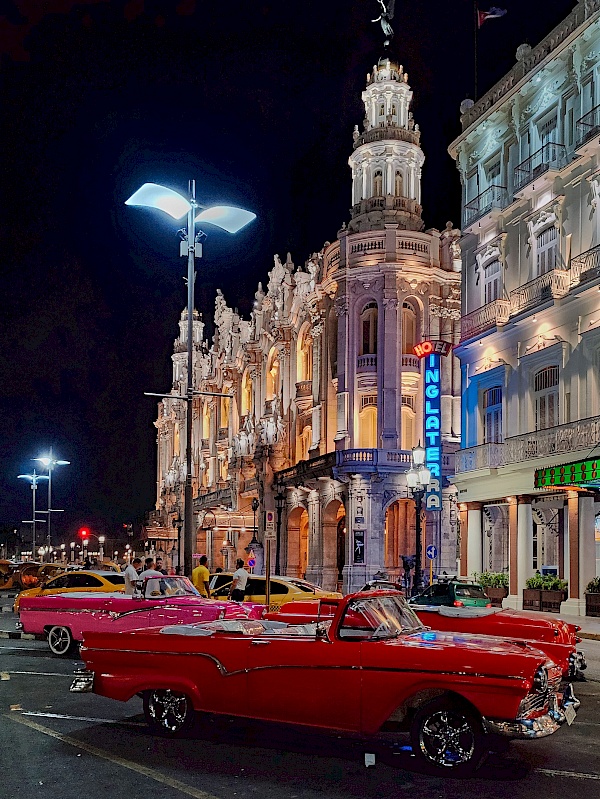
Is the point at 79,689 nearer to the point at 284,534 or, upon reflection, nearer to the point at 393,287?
the point at 393,287

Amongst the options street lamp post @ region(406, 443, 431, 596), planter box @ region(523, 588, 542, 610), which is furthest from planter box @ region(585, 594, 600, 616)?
street lamp post @ region(406, 443, 431, 596)

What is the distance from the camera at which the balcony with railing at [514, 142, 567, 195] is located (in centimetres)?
2792

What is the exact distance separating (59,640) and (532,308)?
1756cm

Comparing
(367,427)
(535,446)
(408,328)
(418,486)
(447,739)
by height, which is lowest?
(447,739)

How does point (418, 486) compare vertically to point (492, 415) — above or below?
below

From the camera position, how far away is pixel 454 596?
20266 millimetres

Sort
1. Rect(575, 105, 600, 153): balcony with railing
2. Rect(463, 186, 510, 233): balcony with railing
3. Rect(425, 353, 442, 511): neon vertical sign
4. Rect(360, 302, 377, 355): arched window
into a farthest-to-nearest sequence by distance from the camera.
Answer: Rect(360, 302, 377, 355): arched window → Rect(425, 353, 442, 511): neon vertical sign → Rect(463, 186, 510, 233): balcony with railing → Rect(575, 105, 600, 153): balcony with railing

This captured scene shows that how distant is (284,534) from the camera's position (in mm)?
54031

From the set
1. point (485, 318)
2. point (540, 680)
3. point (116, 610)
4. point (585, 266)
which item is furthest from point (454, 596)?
point (485, 318)

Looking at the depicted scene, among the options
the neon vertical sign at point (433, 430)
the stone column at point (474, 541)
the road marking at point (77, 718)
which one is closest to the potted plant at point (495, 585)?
the stone column at point (474, 541)

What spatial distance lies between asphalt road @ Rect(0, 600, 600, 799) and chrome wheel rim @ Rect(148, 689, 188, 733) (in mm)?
196

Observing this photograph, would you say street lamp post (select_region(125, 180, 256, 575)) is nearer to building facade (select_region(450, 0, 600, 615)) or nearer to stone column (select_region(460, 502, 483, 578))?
building facade (select_region(450, 0, 600, 615))

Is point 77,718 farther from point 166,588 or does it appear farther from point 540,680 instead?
point 166,588

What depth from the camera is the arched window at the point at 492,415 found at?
31344 mm
